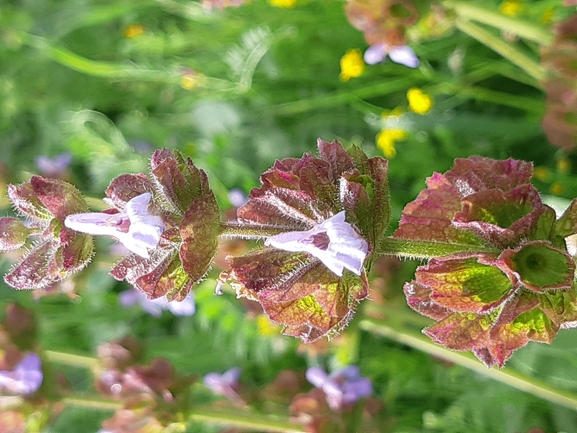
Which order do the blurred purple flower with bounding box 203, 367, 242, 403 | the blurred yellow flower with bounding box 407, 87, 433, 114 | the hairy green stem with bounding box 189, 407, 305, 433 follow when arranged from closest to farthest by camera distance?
the hairy green stem with bounding box 189, 407, 305, 433 < the blurred purple flower with bounding box 203, 367, 242, 403 < the blurred yellow flower with bounding box 407, 87, 433, 114

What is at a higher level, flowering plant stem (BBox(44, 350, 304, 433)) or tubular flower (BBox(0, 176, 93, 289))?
tubular flower (BBox(0, 176, 93, 289))

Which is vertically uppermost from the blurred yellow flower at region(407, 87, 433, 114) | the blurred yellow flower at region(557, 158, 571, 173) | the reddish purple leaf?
the blurred yellow flower at region(407, 87, 433, 114)

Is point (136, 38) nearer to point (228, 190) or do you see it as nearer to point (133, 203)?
point (228, 190)

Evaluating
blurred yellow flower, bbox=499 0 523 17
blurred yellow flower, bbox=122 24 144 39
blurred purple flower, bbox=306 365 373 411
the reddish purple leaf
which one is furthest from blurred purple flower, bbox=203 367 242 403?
blurred yellow flower, bbox=122 24 144 39

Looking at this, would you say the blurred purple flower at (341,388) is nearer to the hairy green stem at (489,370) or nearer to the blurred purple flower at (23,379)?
the hairy green stem at (489,370)

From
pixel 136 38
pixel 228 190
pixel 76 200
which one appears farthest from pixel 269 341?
pixel 76 200

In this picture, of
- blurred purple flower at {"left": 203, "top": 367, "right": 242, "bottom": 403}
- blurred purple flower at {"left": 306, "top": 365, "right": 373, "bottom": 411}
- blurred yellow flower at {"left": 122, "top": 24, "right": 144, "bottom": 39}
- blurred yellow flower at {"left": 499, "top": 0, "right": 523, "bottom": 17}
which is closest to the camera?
blurred purple flower at {"left": 306, "top": 365, "right": 373, "bottom": 411}

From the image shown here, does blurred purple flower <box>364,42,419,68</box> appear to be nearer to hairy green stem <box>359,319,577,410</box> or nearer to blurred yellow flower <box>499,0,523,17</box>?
blurred yellow flower <box>499,0,523,17</box>
